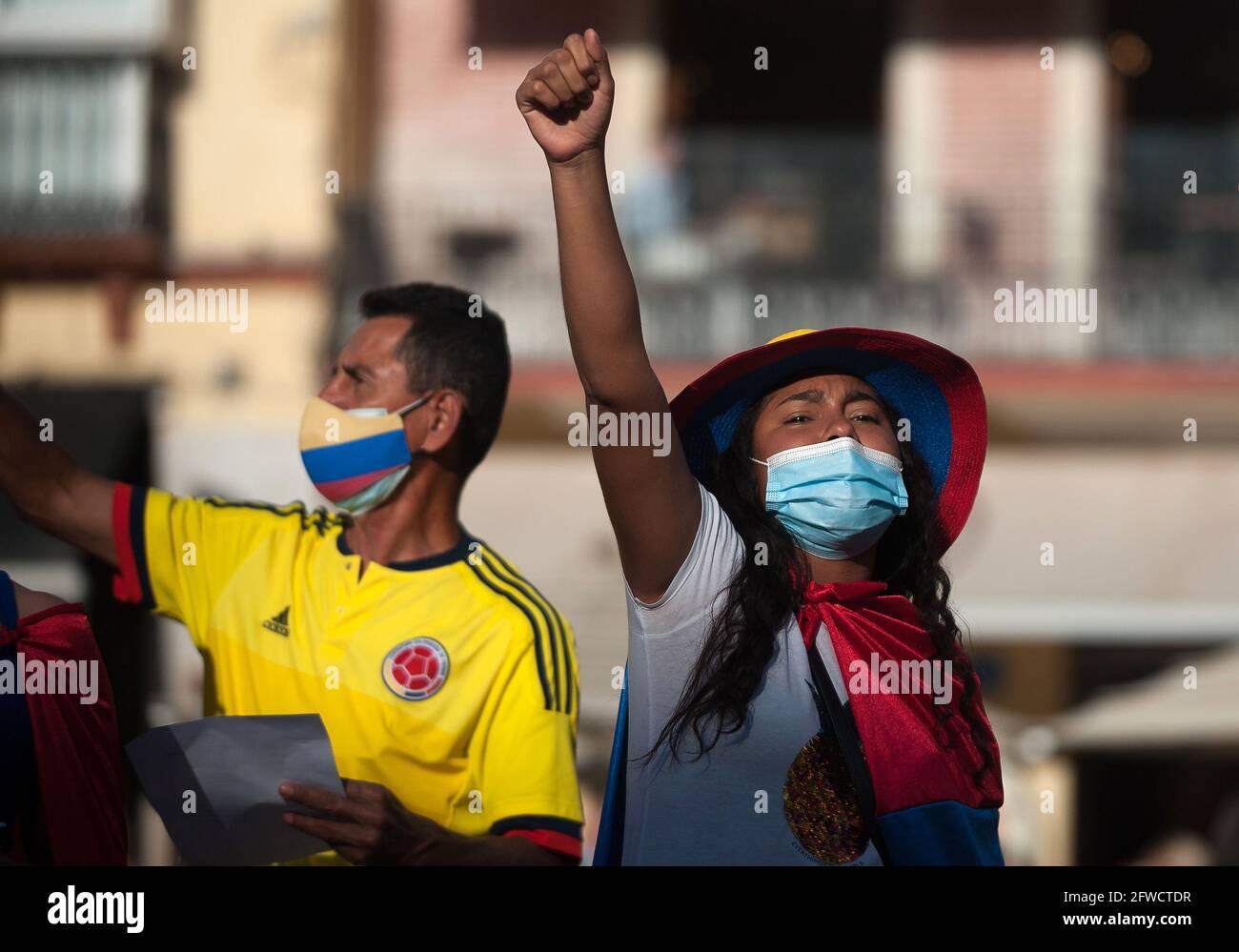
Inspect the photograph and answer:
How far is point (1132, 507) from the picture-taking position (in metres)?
9.27

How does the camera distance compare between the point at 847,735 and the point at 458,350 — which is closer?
the point at 847,735

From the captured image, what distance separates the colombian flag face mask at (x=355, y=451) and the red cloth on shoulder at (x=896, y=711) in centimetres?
85

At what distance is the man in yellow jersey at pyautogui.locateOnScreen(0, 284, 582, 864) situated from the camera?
2.82 m

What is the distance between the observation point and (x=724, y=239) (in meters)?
9.90

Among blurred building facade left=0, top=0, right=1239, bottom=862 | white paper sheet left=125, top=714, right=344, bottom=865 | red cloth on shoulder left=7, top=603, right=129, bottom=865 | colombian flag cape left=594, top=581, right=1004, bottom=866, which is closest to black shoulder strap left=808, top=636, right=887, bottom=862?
colombian flag cape left=594, top=581, right=1004, bottom=866

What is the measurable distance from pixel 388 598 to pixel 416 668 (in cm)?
17

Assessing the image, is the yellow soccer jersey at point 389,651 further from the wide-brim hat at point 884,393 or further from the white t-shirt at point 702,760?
the wide-brim hat at point 884,393

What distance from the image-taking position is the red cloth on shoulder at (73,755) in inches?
108

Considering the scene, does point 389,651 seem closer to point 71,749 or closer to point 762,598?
point 71,749

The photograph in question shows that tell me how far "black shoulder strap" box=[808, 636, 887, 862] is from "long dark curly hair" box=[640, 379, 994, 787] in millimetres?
100
